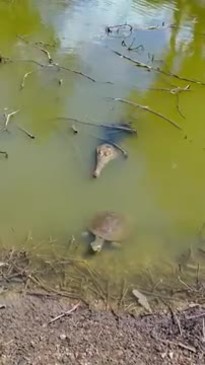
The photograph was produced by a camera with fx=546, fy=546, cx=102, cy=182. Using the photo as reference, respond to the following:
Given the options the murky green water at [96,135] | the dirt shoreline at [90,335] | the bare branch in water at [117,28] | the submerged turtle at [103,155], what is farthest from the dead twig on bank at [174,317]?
the bare branch in water at [117,28]

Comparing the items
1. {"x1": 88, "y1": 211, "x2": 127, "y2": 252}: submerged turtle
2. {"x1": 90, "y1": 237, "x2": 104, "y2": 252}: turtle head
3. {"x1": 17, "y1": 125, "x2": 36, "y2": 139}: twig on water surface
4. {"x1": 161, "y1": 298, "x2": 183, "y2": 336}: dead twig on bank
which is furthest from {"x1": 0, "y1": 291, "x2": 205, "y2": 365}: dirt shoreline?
{"x1": 17, "y1": 125, "x2": 36, "y2": 139}: twig on water surface

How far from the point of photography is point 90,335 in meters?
3.53

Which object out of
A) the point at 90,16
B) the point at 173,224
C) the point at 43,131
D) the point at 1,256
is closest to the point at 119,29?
A: the point at 90,16

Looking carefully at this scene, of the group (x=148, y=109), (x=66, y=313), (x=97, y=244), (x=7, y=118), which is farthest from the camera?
(x=148, y=109)

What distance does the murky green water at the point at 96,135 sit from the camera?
466 centimetres

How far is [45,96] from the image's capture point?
6.35 m

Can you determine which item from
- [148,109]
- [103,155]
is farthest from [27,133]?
[148,109]

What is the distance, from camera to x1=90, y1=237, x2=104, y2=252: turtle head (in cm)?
432

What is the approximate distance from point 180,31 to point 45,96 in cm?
318

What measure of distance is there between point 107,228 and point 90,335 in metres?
1.17

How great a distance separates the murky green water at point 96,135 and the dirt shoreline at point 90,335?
0.60 metres

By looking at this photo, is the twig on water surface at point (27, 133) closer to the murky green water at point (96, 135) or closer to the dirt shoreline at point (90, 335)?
the murky green water at point (96, 135)

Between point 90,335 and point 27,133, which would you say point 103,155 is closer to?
point 27,133

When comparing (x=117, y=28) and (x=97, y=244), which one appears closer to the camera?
(x=97, y=244)
